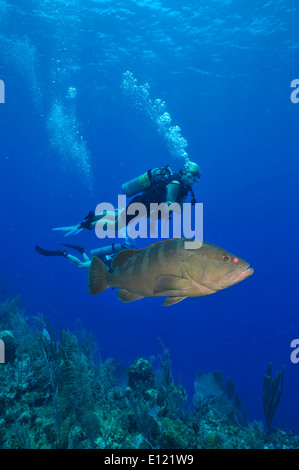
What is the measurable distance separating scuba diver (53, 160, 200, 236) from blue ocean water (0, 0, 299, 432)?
19.0 metres

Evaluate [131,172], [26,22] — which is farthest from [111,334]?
[131,172]

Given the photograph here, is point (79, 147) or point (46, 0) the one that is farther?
point (79, 147)

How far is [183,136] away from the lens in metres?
57.6

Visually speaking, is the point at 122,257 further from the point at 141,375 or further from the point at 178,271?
the point at 141,375

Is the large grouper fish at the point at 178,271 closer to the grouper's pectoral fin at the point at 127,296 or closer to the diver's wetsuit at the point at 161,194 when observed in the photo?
the grouper's pectoral fin at the point at 127,296

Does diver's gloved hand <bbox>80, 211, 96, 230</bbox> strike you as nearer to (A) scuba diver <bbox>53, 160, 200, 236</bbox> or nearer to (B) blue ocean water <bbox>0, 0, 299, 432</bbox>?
(A) scuba diver <bbox>53, 160, 200, 236</bbox>

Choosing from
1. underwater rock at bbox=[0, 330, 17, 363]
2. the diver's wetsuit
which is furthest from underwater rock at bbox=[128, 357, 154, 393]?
the diver's wetsuit

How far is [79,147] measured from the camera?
2694 inches

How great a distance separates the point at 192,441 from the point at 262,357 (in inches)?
1638

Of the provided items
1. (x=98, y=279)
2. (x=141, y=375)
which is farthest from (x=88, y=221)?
(x=98, y=279)

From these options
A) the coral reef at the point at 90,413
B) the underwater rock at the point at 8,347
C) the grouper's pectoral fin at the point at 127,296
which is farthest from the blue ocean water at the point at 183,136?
the grouper's pectoral fin at the point at 127,296

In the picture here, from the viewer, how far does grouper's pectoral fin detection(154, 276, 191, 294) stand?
2451mm

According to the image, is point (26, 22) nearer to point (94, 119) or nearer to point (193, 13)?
point (193, 13)

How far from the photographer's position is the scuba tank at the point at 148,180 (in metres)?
6.99
